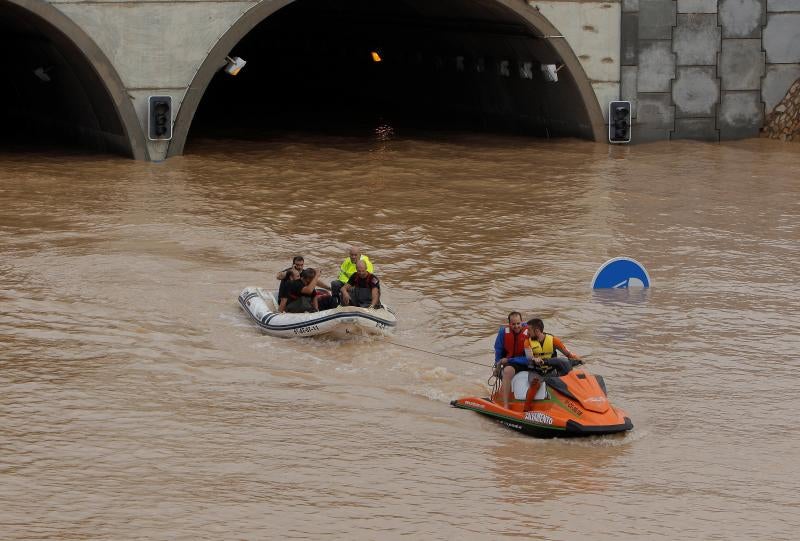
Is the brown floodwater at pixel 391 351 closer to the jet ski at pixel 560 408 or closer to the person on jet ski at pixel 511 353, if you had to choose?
the jet ski at pixel 560 408

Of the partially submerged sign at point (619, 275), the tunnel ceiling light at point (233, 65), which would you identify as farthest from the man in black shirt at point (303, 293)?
the tunnel ceiling light at point (233, 65)

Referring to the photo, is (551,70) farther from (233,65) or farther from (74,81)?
(74,81)

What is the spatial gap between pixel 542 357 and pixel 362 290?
3539 mm

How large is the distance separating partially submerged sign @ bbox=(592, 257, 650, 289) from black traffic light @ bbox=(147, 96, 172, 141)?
10928 millimetres

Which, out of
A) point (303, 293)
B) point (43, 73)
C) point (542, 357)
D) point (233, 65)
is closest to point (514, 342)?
point (542, 357)

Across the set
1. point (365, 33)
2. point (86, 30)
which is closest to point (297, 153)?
point (86, 30)

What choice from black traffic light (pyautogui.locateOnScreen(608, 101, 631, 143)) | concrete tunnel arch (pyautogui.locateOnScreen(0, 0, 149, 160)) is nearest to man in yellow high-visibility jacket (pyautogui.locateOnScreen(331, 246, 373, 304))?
concrete tunnel arch (pyautogui.locateOnScreen(0, 0, 149, 160))

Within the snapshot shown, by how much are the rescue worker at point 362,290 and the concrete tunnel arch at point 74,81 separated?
10.5m

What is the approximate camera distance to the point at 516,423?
42.4 ft

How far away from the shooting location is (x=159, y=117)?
2542 centimetres

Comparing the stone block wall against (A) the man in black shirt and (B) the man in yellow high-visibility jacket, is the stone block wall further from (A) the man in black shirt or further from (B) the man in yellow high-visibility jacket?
(A) the man in black shirt

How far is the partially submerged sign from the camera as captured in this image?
1756 cm

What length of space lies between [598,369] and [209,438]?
4.74 m

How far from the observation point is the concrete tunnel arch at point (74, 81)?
24422 millimetres
